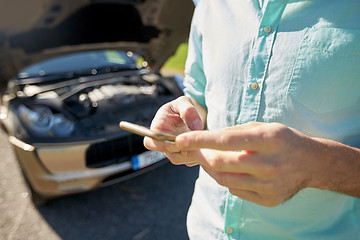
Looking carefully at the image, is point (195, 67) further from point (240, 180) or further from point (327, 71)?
point (240, 180)

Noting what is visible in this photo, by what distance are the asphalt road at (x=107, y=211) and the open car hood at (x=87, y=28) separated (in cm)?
126

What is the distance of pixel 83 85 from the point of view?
2.74 metres

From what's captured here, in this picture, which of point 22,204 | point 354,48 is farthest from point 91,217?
point 354,48

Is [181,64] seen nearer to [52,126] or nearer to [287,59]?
[52,126]

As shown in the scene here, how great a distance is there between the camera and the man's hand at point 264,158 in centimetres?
45

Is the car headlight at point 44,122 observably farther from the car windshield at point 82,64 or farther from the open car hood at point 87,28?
the open car hood at point 87,28

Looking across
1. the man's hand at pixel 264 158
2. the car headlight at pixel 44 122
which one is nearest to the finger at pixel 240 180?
the man's hand at pixel 264 158

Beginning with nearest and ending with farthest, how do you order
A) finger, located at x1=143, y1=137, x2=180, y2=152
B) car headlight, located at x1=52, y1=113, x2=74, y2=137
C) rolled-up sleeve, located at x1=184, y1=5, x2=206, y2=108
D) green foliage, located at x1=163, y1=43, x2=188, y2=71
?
finger, located at x1=143, y1=137, x2=180, y2=152
rolled-up sleeve, located at x1=184, y1=5, x2=206, y2=108
car headlight, located at x1=52, y1=113, x2=74, y2=137
green foliage, located at x1=163, y1=43, x2=188, y2=71

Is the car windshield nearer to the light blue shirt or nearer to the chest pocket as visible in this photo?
the light blue shirt

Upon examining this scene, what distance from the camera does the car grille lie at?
7.09ft

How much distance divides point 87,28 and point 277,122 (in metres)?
3.37

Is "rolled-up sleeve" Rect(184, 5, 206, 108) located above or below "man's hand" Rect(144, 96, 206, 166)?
above

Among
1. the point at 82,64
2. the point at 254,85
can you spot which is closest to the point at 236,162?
the point at 254,85

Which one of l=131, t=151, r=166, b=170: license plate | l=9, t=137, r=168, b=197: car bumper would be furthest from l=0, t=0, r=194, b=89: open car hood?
l=131, t=151, r=166, b=170: license plate
